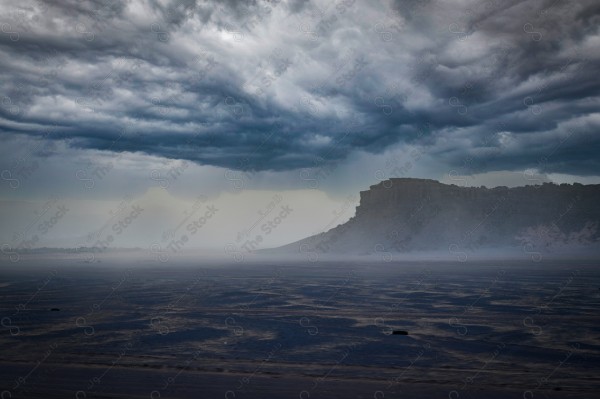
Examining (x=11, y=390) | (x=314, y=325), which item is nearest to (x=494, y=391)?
(x=314, y=325)

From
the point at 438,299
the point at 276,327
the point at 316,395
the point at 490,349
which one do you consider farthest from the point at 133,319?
the point at 438,299

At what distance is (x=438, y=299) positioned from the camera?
4894 centimetres

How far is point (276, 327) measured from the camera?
105ft

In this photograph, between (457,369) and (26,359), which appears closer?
(457,369)

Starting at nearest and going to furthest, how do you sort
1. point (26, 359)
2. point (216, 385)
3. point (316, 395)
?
point (316, 395) < point (216, 385) < point (26, 359)

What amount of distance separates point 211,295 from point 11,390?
38.5 m

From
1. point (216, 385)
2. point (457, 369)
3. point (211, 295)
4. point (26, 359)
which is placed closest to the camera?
point (216, 385)

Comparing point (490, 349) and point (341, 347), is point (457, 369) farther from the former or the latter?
point (341, 347)

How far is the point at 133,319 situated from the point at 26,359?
13192mm

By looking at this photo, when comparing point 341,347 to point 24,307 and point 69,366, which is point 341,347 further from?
point 24,307

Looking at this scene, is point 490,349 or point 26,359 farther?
point 490,349

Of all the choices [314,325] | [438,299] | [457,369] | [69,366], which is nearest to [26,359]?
[69,366]

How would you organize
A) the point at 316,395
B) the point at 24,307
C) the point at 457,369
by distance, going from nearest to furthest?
the point at 316,395
the point at 457,369
the point at 24,307

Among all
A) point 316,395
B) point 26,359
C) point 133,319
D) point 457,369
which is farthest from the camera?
point 133,319
